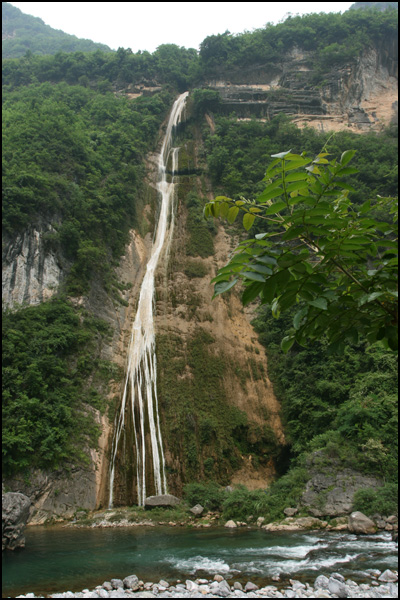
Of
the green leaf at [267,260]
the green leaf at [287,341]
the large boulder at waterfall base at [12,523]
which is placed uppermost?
the green leaf at [267,260]

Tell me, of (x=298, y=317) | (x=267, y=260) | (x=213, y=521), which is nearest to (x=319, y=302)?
(x=298, y=317)

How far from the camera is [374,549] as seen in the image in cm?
805

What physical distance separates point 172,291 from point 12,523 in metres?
15.0

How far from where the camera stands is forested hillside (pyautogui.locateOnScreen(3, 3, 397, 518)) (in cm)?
1400

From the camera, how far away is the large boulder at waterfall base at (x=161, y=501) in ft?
43.9

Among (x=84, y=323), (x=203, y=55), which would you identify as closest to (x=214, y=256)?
(x=84, y=323)

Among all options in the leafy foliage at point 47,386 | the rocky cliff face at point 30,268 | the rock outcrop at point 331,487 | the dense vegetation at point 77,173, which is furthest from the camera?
the dense vegetation at point 77,173

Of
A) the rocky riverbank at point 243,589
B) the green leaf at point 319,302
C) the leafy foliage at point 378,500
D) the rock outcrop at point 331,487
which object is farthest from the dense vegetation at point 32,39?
the green leaf at point 319,302

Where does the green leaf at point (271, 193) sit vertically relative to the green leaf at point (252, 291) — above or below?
above

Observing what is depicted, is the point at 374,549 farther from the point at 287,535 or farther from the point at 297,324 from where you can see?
the point at 297,324

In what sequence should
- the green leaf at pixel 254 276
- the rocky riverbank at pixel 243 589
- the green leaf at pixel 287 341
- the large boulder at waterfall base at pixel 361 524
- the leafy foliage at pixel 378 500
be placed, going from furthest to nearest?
the leafy foliage at pixel 378 500 < the large boulder at waterfall base at pixel 361 524 < the rocky riverbank at pixel 243 589 < the green leaf at pixel 287 341 < the green leaf at pixel 254 276

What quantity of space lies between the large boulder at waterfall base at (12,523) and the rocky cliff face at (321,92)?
117 ft

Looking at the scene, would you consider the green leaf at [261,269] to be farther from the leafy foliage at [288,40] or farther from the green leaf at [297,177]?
the leafy foliage at [288,40]

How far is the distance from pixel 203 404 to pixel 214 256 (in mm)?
10581
